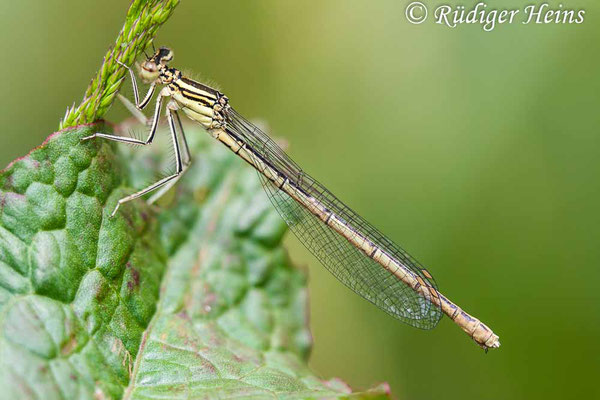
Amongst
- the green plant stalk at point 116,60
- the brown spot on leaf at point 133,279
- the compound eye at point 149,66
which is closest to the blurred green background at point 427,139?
the compound eye at point 149,66

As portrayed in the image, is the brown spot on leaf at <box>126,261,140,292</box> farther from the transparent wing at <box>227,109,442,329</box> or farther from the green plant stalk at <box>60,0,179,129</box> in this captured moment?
the transparent wing at <box>227,109,442,329</box>

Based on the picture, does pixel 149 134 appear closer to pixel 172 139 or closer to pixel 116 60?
pixel 172 139

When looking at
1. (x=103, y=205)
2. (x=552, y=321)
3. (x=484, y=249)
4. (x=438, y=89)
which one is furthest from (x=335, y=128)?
(x=103, y=205)

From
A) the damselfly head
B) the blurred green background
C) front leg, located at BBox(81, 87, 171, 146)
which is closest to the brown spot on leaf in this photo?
front leg, located at BBox(81, 87, 171, 146)

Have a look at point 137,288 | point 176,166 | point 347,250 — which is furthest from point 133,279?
point 347,250

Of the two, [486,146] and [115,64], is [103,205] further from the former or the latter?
[486,146]

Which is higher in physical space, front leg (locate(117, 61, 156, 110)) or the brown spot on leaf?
front leg (locate(117, 61, 156, 110))
